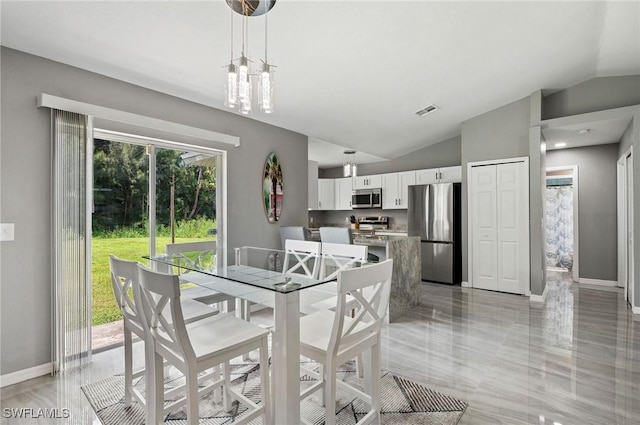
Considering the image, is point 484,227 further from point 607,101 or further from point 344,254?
point 344,254

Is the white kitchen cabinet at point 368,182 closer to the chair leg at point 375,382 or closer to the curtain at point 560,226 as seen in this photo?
the curtain at point 560,226

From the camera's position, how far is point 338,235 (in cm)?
359

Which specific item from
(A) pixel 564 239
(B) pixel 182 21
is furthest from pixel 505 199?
(B) pixel 182 21

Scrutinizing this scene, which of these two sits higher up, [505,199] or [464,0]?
[464,0]

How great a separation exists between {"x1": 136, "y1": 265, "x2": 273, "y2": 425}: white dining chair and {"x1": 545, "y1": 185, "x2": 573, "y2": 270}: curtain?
22.9 ft

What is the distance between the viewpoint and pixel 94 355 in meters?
2.71

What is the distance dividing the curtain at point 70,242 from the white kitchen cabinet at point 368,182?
17.8 feet

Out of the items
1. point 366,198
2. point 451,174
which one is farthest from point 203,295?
point 366,198

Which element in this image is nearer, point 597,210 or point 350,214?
point 597,210

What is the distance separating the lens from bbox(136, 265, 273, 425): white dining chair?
1.35 meters

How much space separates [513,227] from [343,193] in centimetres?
382

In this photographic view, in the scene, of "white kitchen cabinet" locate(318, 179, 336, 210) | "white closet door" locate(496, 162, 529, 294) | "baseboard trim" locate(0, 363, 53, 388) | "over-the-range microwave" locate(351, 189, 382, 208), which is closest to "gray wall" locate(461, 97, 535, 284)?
"white closet door" locate(496, 162, 529, 294)

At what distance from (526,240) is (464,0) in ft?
11.4

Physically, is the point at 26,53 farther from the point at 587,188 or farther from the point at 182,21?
the point at 587,188
